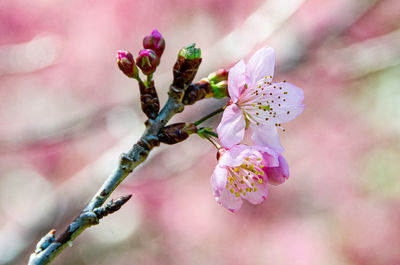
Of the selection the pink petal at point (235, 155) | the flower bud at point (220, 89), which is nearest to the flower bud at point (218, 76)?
the flower bud at point (220, 89)

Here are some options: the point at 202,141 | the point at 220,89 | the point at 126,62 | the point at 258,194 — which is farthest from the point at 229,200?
the point at 202,141

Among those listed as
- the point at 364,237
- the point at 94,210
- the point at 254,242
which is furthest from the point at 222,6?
the point at 94,210

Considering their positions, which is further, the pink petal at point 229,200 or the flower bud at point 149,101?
the pink petal at point 229,200

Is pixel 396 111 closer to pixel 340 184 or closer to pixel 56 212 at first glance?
pixel 340 184

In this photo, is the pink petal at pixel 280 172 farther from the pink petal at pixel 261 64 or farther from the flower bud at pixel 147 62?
the flower bud at pixel 147 62

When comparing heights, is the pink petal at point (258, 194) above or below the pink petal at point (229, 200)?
below

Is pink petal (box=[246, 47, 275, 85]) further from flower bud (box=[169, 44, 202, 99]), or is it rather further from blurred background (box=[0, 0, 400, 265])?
blurred background (box=[0, 0, 400, 265])

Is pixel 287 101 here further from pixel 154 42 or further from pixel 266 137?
pixel 154 42
